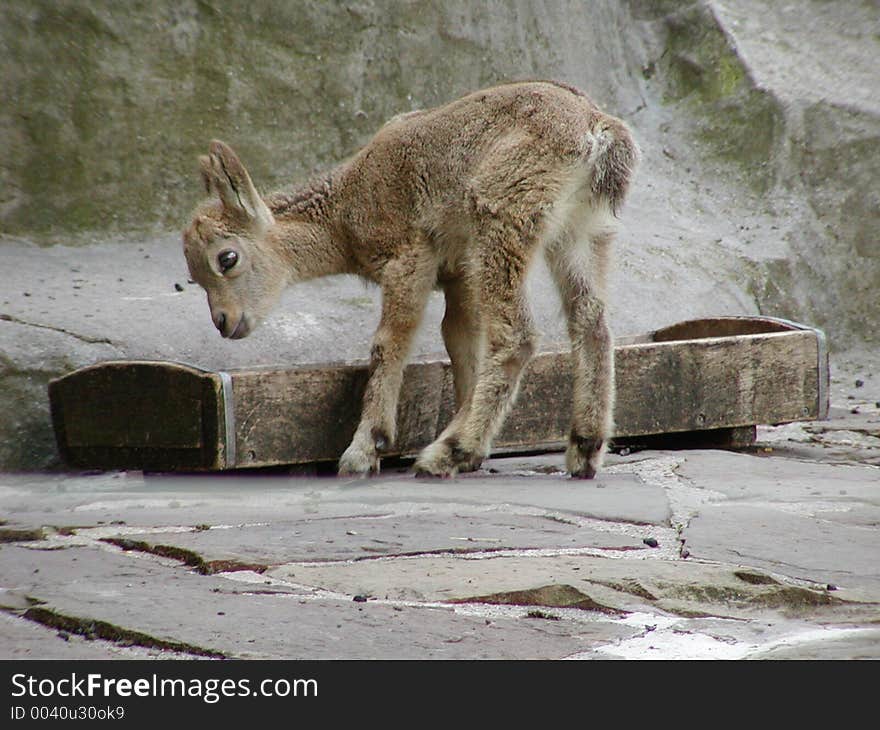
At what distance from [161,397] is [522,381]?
5.66 ft

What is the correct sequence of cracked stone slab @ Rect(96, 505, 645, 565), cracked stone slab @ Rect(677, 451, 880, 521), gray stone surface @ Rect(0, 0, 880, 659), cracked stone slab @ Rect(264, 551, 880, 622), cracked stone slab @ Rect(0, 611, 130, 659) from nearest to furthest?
cracked stone slab @ Rect(0, 611, 130, 659) < gray stone surface @ Rect(0, 0, 880, 659) < cracked stone slab @ Rect(264, 551, 880, 622) < cracked stone slab @ Rect(96, 505, 645, 565) < cracked stone slab @ Rect(677, 451, 880, 521)

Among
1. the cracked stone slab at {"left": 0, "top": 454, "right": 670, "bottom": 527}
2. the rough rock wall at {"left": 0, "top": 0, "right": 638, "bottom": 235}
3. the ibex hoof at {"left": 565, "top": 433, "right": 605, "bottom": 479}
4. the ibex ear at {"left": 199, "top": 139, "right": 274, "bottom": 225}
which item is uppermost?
the rough rock wall at {"left": 0, "top": 0, "right": 638, "bottom": 235}

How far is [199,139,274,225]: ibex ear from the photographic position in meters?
6.25

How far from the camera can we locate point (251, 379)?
5598 mm

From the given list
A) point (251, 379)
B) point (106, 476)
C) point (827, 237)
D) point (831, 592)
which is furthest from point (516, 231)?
point (827, 237)

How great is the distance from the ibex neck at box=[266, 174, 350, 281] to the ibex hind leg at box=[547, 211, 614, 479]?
1079 millimetres

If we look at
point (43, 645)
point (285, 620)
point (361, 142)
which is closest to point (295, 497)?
point (285, 620)

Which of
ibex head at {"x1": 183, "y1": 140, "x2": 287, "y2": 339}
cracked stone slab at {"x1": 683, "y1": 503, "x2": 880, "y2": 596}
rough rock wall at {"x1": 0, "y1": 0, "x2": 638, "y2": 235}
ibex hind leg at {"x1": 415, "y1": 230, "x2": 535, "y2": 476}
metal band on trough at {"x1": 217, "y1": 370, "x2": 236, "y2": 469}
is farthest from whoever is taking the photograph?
rough rock wall at {"x1": 0, "y1": 0, "x2": 638, "y2": 235}

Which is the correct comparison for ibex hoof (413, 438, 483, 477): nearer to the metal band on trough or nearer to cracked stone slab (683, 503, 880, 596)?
the metal band on trough

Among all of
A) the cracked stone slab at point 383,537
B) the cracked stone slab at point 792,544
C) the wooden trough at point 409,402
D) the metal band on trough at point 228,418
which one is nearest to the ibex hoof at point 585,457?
the wooden trough at point 409,402

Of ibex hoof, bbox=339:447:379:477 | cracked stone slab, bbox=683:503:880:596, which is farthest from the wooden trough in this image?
cracked stone slab, bbox=683:503:880:596

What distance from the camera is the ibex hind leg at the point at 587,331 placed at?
588 centimetres

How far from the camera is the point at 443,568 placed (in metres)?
3.66

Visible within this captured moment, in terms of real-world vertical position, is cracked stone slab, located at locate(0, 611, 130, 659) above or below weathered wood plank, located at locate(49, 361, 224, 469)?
below
